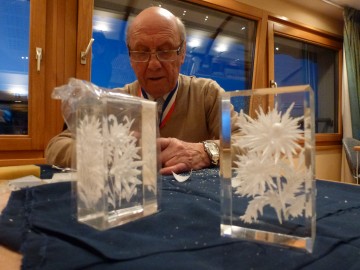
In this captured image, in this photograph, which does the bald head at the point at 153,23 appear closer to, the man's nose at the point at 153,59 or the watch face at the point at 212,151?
the man's nose at the point at 153,59

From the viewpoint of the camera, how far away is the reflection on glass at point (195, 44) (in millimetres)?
1826

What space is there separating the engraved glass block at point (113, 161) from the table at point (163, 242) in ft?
0.08

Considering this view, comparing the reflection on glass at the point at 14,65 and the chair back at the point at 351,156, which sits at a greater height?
A: the reflection on glass at the point at 14,65

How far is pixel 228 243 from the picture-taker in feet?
1.12

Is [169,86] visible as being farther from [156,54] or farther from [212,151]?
[212,151]

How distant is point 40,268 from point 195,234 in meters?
0.17

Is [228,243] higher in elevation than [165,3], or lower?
lower

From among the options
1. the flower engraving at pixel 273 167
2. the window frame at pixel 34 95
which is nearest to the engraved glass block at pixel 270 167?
the flower engraving at pixel 273 167

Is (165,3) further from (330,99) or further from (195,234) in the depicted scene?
(330,99)

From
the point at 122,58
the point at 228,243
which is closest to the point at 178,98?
the point at 122,58

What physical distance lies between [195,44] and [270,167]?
2042 mm

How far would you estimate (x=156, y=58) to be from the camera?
119 centimetres

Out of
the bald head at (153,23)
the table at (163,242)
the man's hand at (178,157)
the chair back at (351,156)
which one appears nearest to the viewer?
the table at (163,242)

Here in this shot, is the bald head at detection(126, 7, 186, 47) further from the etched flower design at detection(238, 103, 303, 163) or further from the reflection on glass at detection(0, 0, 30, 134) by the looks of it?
the etched flower design at detection(238, 103, 303, 163)
